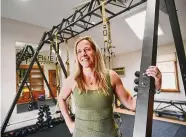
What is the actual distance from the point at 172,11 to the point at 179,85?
451cm

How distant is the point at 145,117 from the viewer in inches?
31.6

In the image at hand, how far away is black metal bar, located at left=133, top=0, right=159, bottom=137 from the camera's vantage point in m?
0.80

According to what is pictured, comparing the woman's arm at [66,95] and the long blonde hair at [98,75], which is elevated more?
the long blonde hair at [98,75]

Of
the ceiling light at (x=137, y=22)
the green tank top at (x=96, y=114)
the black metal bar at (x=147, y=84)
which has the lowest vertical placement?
the green tank top at (x=96, y=114)

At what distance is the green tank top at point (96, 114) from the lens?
3.88 ft

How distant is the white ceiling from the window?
22.0 inches

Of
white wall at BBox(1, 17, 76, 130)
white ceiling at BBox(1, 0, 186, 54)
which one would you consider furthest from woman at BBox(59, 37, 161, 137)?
white wall at BBox(1, 17, 76, 130)

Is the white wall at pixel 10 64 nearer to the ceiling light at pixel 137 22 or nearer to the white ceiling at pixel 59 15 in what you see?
the white ceiling at pixel 59 15

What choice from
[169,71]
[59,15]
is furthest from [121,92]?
[169,71]

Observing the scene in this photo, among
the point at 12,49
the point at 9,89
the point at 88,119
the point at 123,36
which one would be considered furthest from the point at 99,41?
the point at 88,119

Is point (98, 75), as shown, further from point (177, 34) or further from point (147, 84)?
point (177, 34)

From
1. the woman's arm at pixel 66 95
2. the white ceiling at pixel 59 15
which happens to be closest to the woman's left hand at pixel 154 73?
the woman's arm at pixel 66 95

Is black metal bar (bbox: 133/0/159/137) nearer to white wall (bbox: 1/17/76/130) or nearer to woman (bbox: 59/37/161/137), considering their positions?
woman (bbox: 59/37/161/137)

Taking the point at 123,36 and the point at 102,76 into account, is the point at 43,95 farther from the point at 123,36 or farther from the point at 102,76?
the point at 102,76
